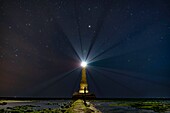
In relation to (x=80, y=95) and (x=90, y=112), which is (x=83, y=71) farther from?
(x=90, y=112)

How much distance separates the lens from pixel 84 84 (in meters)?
83.6

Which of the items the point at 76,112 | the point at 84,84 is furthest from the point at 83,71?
the point at 76,112

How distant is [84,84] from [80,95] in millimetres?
5400

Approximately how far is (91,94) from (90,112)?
60.8 metres

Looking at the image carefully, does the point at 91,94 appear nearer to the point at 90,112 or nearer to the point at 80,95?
the point at 80,95

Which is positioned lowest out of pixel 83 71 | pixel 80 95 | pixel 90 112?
pixel 90 112

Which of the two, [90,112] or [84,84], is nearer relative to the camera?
[90,112]

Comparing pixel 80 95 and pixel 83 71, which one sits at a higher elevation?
pixel 83 71

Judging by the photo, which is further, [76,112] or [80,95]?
[80,95]

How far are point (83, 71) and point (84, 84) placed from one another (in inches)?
197

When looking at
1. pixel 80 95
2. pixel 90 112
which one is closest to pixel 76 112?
pixel 90 112

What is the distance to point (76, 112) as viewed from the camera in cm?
2427

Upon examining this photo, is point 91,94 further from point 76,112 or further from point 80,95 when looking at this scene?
point 76,112

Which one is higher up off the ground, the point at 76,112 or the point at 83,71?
→ the point at 83,71
